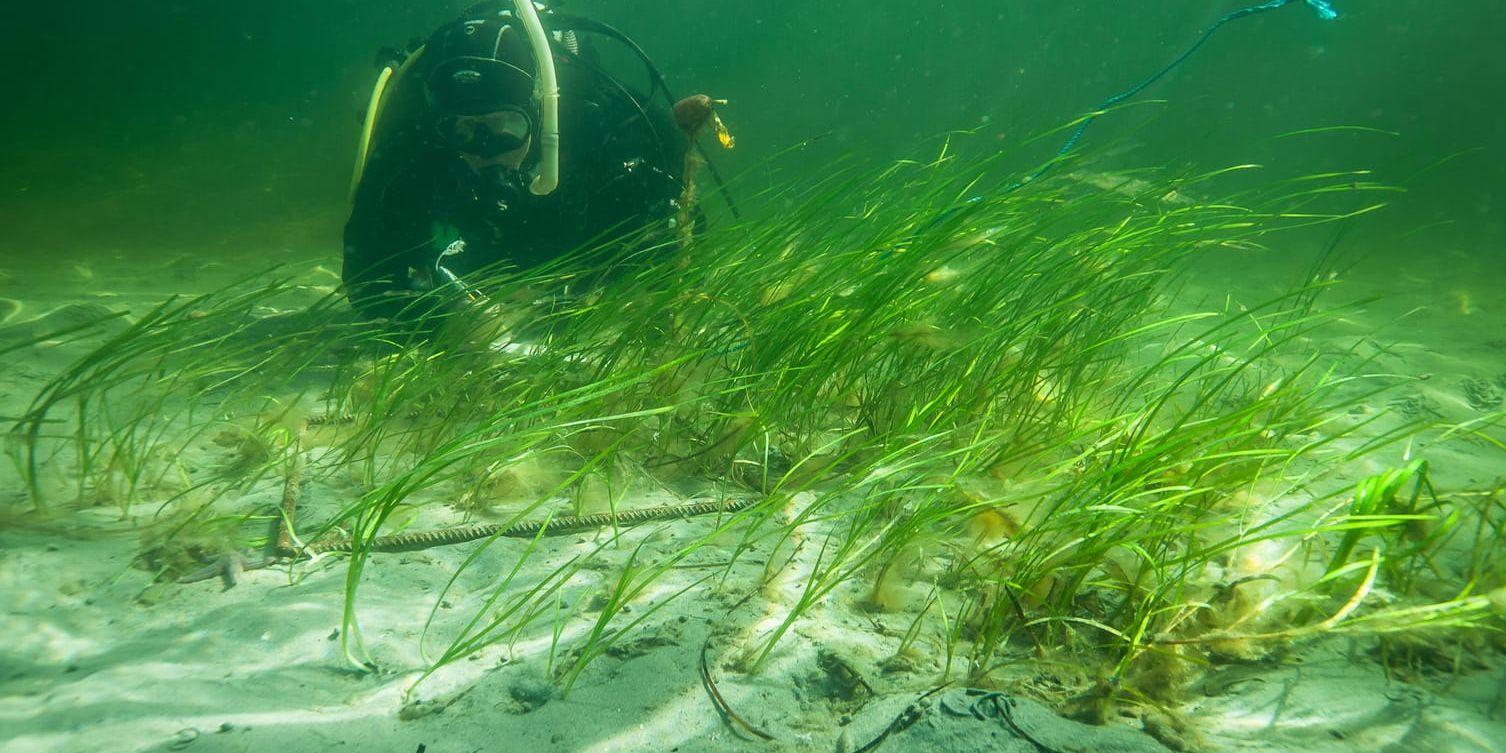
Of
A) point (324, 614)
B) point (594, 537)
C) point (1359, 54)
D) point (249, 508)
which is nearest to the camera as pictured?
point (324, 614)

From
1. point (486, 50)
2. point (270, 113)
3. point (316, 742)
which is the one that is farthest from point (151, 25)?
point (316, 742)

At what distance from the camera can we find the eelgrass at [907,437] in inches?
67.6

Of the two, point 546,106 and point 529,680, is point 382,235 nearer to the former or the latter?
point 546,106

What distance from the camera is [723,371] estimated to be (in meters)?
3.04

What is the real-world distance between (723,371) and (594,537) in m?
1.04

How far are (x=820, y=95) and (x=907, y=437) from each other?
50692mm

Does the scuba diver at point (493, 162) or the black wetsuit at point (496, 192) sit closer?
the scuba diver at point (493, 162)

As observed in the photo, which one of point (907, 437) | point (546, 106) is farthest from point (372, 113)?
point (907, 437)

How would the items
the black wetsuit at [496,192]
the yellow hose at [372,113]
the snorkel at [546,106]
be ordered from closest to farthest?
the snorkel at [546,106] < the black wetsuit at [496,192] < the yellow hose at [372,113]

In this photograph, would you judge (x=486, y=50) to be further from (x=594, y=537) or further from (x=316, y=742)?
(x=316, y=742)

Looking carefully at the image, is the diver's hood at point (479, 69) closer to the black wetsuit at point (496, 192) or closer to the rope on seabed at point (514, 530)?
the black wetsuit at point (496, 192)

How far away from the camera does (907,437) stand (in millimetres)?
2227

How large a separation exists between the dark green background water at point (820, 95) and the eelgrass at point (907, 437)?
3.43 feet

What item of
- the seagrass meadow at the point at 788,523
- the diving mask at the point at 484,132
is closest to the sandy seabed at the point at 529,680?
the seagrass meadow at the point at 788,523
